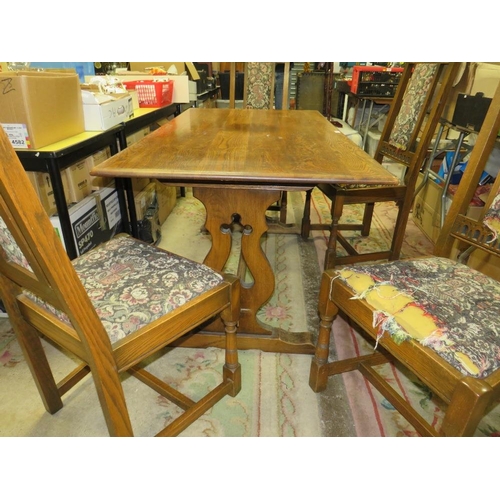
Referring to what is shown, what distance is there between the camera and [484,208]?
1.15 meters

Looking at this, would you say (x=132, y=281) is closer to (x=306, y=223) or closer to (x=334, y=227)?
(x=334, y=227)

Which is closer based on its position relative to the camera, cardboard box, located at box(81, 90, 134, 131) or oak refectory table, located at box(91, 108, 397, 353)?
oak refectory table, located at box(91, 108, 397, 353)

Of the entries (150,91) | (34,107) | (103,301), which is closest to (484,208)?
(103,301)

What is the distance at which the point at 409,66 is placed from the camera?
2.11 metres

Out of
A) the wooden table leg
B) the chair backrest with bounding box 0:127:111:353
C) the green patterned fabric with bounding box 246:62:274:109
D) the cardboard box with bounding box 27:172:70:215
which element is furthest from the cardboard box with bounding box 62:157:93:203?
the green patterned fabric with bounding box 246:62:274:109

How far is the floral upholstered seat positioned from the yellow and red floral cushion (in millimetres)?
446

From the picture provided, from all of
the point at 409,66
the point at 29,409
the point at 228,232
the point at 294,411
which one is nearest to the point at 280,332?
the point at 294,411

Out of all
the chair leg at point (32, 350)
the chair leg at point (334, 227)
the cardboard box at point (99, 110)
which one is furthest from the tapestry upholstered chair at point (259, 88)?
the chair leg at point (32, 350)

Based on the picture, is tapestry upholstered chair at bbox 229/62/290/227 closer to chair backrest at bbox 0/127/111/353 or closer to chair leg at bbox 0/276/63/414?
chair leg at bbox 0/276/63/414

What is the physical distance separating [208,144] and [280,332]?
804 millimetres

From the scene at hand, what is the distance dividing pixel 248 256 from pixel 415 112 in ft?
4.29

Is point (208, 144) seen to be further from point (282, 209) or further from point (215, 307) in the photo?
point (282, 209)

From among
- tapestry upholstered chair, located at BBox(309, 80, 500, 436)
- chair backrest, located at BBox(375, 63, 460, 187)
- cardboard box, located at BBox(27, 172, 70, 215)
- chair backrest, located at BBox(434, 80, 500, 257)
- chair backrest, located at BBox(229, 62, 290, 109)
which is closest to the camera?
tapestry upholstered chair, located at BBox(309, 80, 500, 436)

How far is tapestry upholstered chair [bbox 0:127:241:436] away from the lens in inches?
23.8
